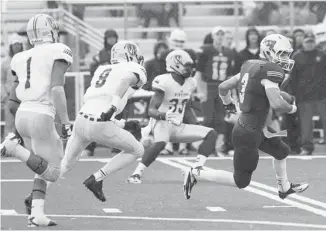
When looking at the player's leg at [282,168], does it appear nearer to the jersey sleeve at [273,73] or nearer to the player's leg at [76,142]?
the jersey sleeve at [273,73]

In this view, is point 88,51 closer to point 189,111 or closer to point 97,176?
point 189,111

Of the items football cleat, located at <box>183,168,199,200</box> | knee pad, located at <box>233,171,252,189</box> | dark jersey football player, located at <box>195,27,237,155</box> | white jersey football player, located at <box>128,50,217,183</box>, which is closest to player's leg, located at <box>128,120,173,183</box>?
white jersey football player, located at <box>128,50,217,183</box>

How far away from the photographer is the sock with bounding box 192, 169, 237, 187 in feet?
33.6

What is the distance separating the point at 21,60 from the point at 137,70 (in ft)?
3.88

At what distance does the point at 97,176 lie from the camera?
10273mm

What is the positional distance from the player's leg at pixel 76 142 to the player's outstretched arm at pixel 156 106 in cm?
259

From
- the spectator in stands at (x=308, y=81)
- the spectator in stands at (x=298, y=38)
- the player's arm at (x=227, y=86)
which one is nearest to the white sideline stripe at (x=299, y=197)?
the player's arm at (x=227, y=86)

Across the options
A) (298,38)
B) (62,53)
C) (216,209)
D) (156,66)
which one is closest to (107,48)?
(156,66)

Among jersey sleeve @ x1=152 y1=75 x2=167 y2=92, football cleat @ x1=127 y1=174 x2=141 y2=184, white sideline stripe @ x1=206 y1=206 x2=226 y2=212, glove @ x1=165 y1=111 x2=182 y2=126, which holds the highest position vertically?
jersey sleeve @ x1=152 y1=75 x2=167 y2=92

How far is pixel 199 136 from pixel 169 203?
225 centimetres

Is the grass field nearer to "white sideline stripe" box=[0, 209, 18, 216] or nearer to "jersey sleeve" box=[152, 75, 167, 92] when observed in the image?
"white sideline stripe" box=[0, 209, 18, 216]

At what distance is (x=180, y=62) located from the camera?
13.4 meters

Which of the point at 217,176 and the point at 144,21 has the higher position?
the point at 144,21

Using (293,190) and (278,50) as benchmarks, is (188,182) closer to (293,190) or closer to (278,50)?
(293,190)
